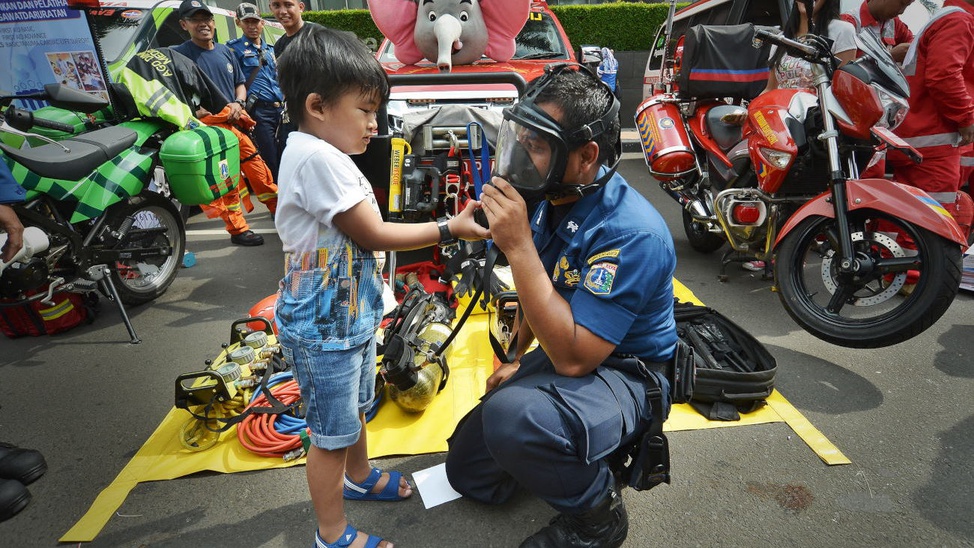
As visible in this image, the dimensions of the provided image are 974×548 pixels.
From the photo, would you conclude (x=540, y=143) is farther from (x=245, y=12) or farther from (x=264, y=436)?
(x=245, y=12)

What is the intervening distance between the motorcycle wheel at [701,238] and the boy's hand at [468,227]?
3.06 metres

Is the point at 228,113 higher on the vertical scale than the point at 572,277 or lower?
lower

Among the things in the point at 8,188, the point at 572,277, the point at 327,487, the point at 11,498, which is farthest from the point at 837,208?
the point at 8,188

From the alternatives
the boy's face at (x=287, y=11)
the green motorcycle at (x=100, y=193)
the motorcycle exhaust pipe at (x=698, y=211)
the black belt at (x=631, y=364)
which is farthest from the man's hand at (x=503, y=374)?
the boy's face at (x=287, y=11)

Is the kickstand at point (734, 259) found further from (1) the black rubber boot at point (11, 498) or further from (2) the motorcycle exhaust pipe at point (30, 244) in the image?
(2) the motorcycle exhaust pipe at point (30, 244)

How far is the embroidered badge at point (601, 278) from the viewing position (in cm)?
140

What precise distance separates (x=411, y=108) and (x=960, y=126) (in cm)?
364

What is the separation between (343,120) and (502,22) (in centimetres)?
395

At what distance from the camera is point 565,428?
4.78 ft

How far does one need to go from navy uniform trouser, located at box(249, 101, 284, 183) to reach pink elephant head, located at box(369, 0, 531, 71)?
1.38m

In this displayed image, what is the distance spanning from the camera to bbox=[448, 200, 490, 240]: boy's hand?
5.29 ft

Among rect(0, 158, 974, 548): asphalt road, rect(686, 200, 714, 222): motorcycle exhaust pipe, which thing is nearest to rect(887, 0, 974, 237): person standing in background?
rect(0, 158, 974, 548): asphalt road

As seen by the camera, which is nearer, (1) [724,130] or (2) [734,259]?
(2) [734,259]

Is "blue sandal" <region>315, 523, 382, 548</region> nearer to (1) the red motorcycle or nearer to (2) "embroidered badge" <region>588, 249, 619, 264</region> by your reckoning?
(2) "embroidered badge" <region>588, 249, 619, 264</region>
